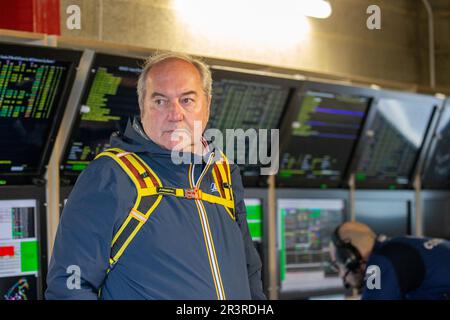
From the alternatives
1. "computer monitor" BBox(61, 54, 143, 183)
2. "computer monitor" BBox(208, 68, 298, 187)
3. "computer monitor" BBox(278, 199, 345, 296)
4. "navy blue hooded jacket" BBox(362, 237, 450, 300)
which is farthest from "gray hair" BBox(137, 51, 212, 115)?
"computer monitor" BBox(278, 199, 345, 296)

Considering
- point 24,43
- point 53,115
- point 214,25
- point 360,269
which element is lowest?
point 360,269

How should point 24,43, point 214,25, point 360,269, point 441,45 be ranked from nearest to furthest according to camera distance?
point 24,43
point 360,269
point 214,25
point 441,45

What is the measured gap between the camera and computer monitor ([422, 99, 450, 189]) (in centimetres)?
546

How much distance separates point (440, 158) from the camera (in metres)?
5.61

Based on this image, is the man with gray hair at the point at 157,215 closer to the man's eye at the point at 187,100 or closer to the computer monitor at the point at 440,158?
the man's eye at the point at 187,100

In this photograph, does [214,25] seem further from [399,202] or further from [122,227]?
[122,227]

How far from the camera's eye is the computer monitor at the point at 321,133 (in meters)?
4.55

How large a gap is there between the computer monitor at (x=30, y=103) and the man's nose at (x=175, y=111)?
3.83ft

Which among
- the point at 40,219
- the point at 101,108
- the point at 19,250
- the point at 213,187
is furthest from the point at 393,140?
the point at 213,187

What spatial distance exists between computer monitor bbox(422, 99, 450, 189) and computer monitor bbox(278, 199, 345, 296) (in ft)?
3.04

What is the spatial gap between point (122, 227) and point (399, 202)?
3548mm

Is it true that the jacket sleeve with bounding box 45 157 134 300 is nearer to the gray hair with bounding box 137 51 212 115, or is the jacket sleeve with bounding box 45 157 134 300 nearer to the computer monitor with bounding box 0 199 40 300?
the gray hair with bounding box 137 51 212 115

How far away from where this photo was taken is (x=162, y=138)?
2193 mm

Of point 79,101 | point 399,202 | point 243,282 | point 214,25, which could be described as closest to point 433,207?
point 399,202
